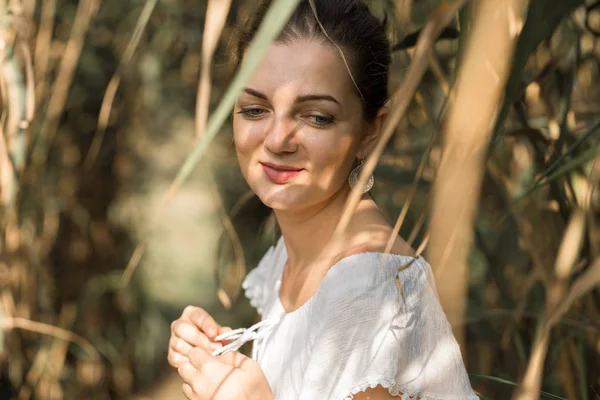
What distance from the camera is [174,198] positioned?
5.58 ft

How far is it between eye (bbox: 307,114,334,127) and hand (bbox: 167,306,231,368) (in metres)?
0.31

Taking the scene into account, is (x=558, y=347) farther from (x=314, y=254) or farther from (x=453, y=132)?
(x=453, y=132)

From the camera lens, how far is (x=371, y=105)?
0.91 meters

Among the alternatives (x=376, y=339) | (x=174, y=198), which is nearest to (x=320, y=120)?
(x=376, y=339)

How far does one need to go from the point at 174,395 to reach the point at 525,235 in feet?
4.70

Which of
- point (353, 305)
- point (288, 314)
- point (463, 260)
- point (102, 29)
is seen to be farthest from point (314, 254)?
point (102, 29)

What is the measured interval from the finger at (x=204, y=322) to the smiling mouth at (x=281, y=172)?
A: 0.22 metres

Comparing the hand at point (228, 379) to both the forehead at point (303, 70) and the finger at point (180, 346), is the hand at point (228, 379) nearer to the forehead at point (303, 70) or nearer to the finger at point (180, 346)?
the finger at point (180, 346)

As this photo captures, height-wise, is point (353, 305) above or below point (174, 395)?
above

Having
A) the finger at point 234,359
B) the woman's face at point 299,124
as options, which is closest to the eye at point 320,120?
the woman's face at point 299,124

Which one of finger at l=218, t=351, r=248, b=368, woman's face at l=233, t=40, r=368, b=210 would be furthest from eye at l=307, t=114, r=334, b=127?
finger at l=218, t=351, r=248, b=368

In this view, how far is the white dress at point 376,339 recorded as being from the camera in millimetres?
759

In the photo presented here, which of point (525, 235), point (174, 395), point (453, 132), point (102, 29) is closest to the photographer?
point (453, 132)

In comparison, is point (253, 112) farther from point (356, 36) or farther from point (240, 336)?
point (240, 336)
